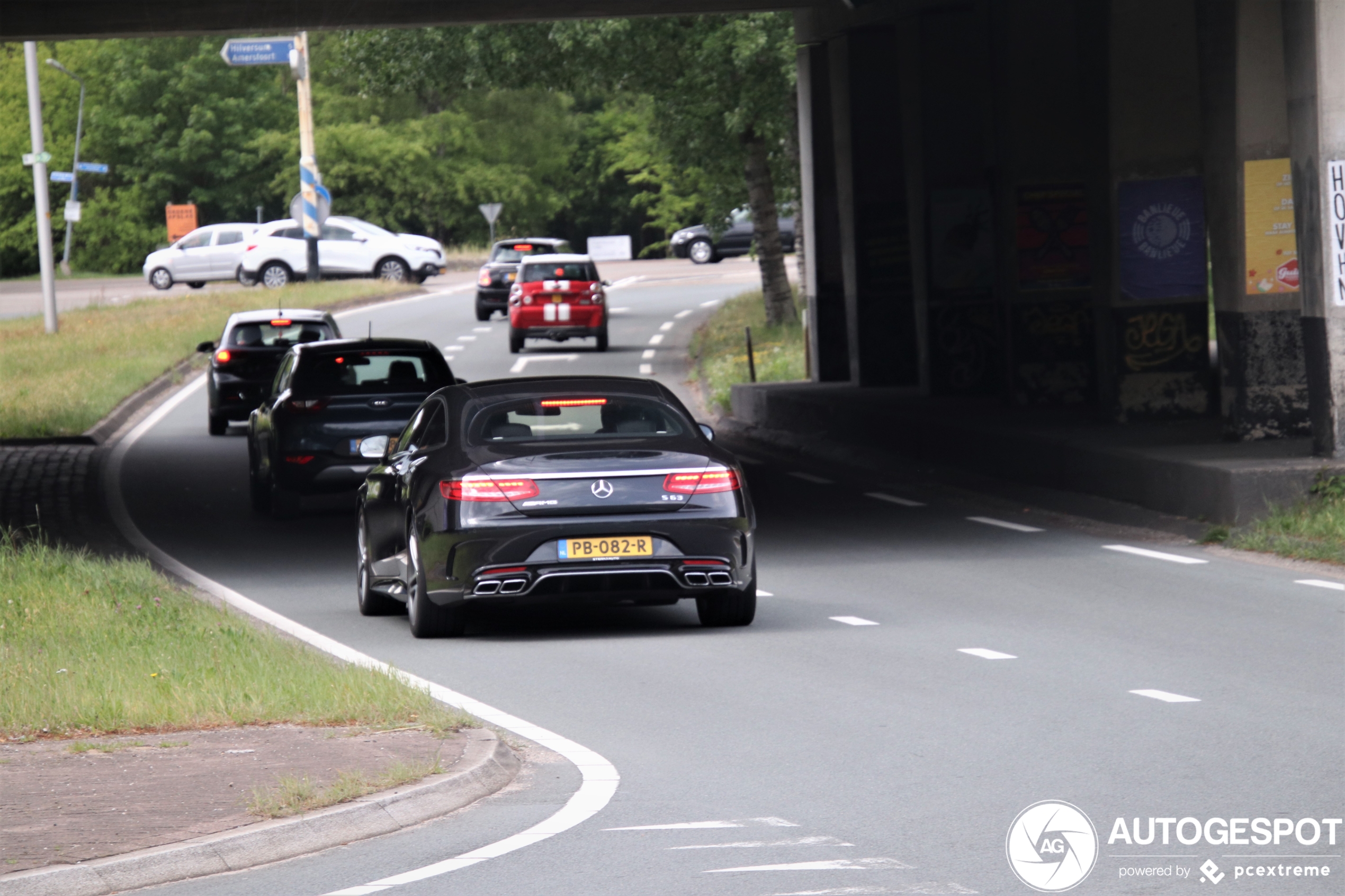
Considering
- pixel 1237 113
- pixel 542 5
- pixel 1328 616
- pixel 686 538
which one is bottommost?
pixel 1328 616

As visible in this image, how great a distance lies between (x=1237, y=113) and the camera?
685 inches

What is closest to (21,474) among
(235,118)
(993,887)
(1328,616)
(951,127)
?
(951,127)

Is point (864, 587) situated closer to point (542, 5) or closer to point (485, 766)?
point (485, 766)

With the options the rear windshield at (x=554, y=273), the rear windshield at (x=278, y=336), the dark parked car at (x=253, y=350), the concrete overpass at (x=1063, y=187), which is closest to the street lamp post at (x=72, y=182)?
the rear windshield at (x=554, y=273)

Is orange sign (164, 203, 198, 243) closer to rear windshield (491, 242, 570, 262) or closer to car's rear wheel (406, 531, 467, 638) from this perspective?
rear windshield (491, 242, 570, 262)

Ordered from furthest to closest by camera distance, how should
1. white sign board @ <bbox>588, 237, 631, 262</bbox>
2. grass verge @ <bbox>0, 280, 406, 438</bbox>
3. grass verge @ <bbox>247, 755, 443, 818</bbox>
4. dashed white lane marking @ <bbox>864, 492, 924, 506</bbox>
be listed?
1. white sign board @ <bbox>588, 237, 631, 262</bbox>
2. grass verge @ <bbox>0, 280, 406, 438</bbox>
3. dashed white lane marking @ <bbox>864, 492, 924, 506</bbox>
4. grass verge @ <bbox>247, 755, 443, 818</bbox>

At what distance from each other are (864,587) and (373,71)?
24372mm

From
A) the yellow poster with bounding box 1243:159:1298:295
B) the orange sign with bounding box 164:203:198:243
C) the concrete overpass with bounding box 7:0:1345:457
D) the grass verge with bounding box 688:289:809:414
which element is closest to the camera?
the concrete overpass with bounding box 7:0:1345:457

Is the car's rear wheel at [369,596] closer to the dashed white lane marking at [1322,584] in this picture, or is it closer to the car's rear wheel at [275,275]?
the dashed white lane marking at [1322,584]

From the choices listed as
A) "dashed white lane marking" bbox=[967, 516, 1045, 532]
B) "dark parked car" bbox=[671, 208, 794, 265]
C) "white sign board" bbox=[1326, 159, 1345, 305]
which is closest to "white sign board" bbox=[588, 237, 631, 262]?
"dark parked car" bbox=[671, 208, 794, 265]

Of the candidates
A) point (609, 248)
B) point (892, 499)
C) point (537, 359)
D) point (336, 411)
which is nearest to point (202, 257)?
point (537, 359)

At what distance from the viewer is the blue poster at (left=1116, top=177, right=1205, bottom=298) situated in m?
20.6

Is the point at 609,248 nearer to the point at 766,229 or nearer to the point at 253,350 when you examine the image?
the point at 766,229

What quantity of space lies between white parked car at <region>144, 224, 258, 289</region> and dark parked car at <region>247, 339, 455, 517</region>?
39.9 m
